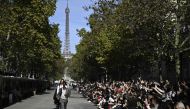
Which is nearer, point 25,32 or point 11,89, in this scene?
point 11,89

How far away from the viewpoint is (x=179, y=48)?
35.7m

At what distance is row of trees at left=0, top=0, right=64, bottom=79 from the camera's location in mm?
57219

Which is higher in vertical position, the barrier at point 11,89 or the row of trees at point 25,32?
the row of trees at point 25,32

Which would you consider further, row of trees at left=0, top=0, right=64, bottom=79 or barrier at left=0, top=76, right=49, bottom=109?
row of trees at left=0, top=0, right=64, bottom=79

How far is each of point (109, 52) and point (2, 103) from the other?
2518cm

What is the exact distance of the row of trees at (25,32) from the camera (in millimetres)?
57219

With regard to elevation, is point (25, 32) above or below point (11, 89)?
above

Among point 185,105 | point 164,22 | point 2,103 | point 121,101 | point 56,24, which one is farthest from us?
point 56,24

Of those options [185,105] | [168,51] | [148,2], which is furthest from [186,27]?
[185,105]

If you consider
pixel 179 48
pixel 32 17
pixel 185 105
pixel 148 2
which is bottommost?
pixel 185 105

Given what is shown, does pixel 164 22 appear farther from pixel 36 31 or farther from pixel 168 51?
pixel 36 31

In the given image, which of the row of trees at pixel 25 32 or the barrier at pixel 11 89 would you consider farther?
the row of trees at pixel 25 32

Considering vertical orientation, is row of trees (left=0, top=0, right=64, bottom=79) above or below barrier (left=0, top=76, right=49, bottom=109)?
above

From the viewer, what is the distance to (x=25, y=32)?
6253 centimetres
